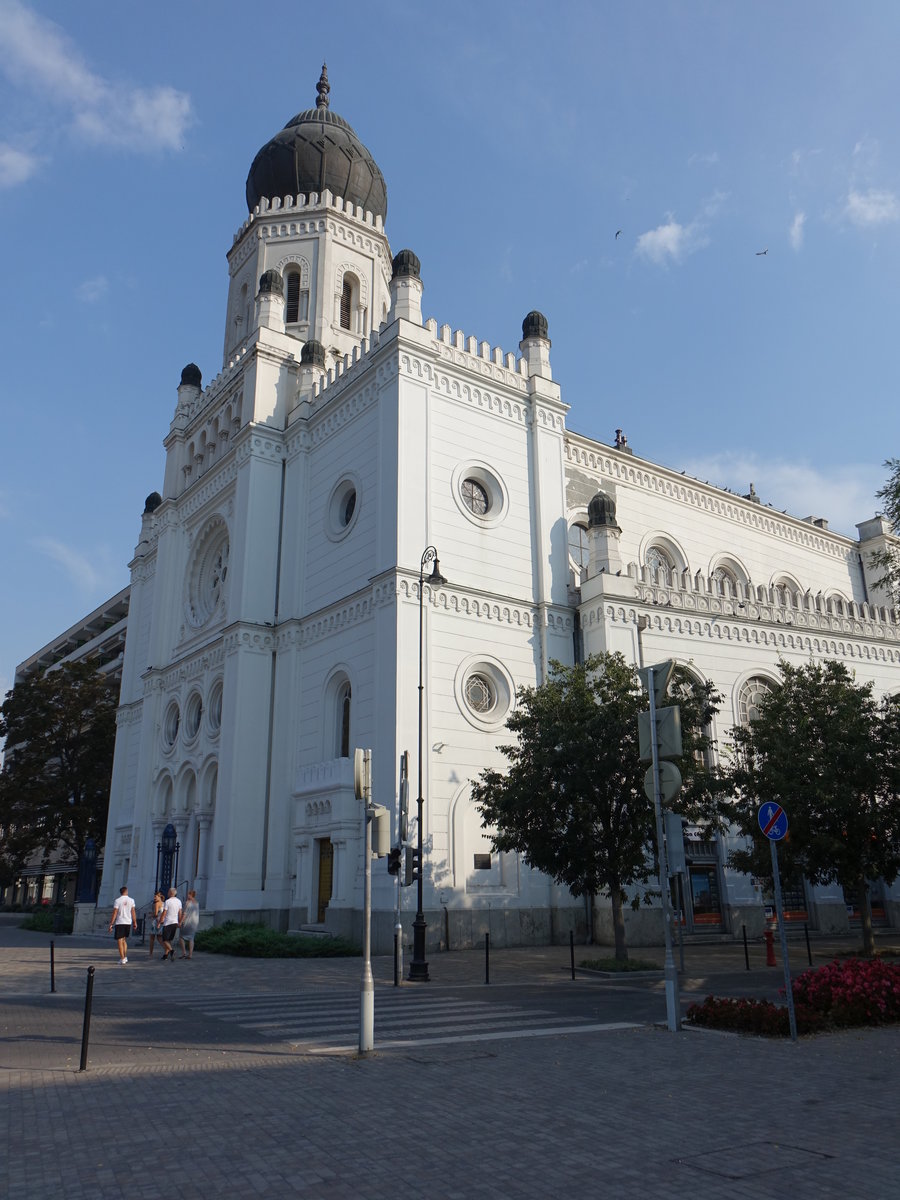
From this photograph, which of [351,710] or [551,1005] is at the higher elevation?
[351,710]

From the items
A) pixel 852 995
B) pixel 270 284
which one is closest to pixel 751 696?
pixel 852 995

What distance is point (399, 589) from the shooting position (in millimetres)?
27172

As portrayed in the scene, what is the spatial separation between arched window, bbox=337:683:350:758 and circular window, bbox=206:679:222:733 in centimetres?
693

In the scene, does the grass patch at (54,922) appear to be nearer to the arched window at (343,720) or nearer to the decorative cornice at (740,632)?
the arched window at (343,720)

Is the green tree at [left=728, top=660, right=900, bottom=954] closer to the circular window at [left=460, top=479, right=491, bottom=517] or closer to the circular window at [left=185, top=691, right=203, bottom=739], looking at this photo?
the circular window at [left=460, top=479, right=491, bottom=517]

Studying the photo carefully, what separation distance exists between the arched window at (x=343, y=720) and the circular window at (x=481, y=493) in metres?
7.24

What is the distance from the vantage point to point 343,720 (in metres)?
30.3

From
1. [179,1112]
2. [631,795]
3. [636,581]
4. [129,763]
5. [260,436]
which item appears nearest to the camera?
[179,1112]

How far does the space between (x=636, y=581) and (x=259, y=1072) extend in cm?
2408

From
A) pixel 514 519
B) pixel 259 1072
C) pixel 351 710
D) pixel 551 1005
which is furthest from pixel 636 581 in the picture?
pixel 259 1072

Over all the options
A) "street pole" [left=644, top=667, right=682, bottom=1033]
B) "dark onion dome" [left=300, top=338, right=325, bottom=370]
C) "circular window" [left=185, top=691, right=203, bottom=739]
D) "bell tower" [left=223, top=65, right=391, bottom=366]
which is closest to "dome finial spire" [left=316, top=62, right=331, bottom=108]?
"bell tower" [left=223, top=65, right=391, bottom=366]

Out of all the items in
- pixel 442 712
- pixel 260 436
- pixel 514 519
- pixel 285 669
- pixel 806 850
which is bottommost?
pixel 806 850

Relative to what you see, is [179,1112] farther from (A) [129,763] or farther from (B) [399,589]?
(A) [129,763]

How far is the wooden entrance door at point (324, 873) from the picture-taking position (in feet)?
93.2
